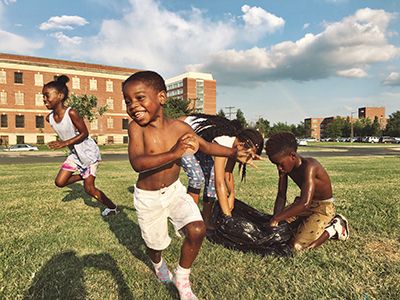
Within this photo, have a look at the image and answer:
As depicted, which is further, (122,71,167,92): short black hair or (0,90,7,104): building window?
(0,90,7,104): building window

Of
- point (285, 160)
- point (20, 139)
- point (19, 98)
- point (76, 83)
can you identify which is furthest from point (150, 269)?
point (76, 83)

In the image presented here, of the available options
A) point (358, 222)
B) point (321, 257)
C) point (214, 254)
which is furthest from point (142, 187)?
point (358, 222)

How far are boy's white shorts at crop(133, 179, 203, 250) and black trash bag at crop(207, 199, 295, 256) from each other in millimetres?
1093

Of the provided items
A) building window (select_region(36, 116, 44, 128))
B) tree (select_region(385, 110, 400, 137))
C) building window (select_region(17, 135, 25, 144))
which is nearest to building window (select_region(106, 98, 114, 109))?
building window (select_region(36, 116, 44, 128))

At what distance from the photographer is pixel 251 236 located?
12.0 ft

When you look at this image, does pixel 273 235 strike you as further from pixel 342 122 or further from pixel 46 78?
pixel 342 122

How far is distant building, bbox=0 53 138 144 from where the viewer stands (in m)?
48.3

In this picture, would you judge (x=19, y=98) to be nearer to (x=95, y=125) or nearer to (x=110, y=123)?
(x=95, y=125)

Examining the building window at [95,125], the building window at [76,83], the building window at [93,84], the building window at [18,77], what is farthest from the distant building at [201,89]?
the building window at [18,77]

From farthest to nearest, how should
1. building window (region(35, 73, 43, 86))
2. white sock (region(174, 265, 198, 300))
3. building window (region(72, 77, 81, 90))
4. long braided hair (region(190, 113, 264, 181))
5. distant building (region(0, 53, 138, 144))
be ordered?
building window (region(72, 77, 81, 90))
building window (region(35, 73, 43, 86))
distant building (region(0, 53, 138, 144))
long braided hair (region(190, 113, 264, 181))
white sock (region(174, 265, 198, 300))

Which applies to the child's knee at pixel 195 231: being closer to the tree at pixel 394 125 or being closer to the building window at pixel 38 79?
the building window at pixel 38 79

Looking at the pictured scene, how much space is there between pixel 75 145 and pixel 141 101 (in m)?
3.18

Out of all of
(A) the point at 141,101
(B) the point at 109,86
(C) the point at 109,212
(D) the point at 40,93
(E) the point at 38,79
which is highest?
(E) the point at 38,79

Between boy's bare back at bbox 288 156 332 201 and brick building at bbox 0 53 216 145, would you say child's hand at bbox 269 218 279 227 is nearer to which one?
boy's bare back at bbox 288 156 332 201
